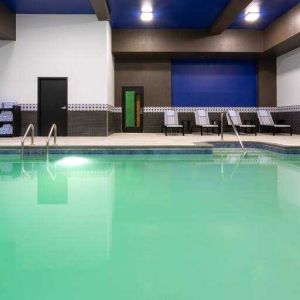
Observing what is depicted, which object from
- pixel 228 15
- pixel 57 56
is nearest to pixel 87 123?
pixel 57 56

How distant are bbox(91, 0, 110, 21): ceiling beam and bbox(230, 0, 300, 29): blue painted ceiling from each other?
3337 millimetres

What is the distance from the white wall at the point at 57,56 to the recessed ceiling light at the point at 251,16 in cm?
361

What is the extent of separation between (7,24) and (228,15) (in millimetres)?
5272

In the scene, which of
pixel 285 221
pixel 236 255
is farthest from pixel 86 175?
pixel 236 255

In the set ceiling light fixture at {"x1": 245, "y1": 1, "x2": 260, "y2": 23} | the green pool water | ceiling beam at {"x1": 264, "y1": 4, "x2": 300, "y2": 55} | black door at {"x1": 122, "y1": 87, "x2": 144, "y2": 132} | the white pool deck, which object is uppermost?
ceiling light fixture at {"x1": 245, "y1": 1, "x2": 260, "y2": 23}

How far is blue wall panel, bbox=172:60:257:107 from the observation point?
1351 centimetres

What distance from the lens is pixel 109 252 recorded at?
7.09ft

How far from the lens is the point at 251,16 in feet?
35.6

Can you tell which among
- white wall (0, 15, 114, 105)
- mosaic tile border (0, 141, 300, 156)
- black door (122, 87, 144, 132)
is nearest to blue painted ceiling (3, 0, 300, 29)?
white wall (0, 15, 114, 105)

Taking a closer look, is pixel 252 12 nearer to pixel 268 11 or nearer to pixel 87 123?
pixel 268 11

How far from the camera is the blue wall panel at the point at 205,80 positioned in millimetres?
13508

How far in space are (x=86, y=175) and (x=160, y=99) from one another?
8478 millimetres

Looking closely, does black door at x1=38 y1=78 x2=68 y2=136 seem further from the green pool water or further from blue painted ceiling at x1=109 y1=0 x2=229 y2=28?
the green pool water

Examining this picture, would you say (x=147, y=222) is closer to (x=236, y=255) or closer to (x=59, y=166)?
(x=236, y=255)
